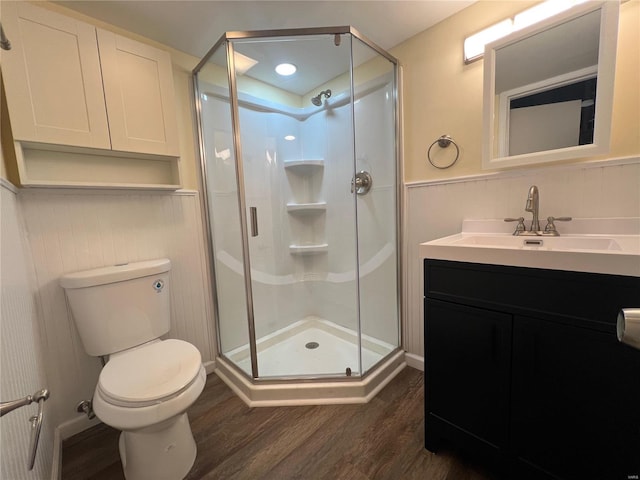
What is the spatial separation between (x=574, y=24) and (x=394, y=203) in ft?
3.61

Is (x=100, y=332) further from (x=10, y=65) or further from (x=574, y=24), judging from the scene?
(x=574, y=24)

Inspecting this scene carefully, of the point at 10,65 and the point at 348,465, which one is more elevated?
the point at 10,65

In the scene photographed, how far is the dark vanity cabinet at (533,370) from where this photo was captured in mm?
811

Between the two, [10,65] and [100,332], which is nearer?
[10,65]

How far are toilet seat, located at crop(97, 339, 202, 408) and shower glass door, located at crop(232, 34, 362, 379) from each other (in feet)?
1.79

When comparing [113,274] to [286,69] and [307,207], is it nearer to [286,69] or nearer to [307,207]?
[307,207]

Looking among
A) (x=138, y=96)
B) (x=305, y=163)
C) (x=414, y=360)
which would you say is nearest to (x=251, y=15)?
(x=138, y=96)

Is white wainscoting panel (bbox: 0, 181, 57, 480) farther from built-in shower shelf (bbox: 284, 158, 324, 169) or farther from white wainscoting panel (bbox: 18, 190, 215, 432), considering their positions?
built-in shower shelf (bbox: 284, 158, 324, 169)

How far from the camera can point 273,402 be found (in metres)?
1.57

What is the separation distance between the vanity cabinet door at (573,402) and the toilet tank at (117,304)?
5.34 feet

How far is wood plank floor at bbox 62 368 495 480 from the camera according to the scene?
117 cm

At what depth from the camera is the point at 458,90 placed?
1523 mm

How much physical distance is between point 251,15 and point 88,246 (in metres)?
1.47

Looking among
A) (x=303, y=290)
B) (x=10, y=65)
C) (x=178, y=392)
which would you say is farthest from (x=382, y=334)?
(x=10, y=65)
